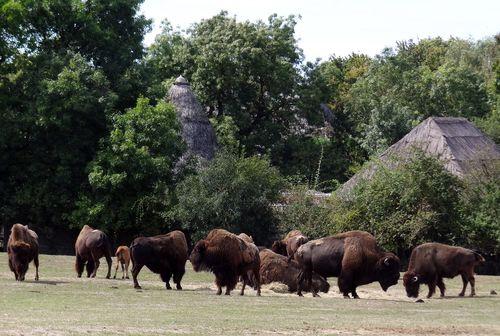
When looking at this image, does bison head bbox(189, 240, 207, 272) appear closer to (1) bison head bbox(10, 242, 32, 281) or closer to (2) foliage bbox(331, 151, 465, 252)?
(1) bison head bbox(10, 242, 32, 281)

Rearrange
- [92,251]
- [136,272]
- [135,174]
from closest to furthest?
[136,272], [92,251], [135,174]

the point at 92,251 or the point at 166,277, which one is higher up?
the point at 92,251

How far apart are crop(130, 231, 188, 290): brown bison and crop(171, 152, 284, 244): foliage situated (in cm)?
1537

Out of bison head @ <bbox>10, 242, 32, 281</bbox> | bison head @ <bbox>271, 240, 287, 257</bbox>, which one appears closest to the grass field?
bison head @ <bbox>10, 242, 32, 281</bbox>

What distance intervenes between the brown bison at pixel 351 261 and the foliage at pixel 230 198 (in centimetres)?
1611

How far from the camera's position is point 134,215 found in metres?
50.7

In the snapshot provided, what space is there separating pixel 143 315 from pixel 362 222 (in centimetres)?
2805

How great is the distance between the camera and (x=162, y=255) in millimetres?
31031

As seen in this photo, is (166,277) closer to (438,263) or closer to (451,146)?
(438,263)

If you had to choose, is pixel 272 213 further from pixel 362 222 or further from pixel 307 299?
pixel 307 299

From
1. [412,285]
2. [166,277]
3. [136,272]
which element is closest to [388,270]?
[412,285]

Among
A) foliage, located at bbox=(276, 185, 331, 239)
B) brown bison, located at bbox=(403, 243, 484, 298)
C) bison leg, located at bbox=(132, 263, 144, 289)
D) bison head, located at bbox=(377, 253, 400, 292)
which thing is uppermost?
foliage, located at bbox=(276, 185, 331, 239)

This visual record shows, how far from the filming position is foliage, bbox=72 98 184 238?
1959 inches

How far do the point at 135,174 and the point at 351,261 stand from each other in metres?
21.5
